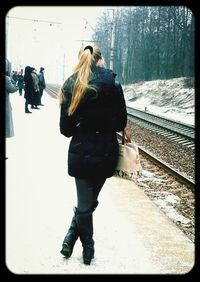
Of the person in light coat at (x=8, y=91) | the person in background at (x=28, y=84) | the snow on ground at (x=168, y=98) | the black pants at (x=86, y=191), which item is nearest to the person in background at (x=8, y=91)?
the person in light coat at (x=8, y=91)

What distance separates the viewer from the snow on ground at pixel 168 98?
26909 mm

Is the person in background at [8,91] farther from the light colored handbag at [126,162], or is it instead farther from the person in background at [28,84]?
the person in background at [28,84]

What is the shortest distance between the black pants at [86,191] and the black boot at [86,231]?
0.06 metres

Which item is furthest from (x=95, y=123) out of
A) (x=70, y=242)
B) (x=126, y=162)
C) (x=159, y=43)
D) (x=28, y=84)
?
(x=159, y=43)

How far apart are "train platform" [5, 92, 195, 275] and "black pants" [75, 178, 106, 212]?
57 centimetres

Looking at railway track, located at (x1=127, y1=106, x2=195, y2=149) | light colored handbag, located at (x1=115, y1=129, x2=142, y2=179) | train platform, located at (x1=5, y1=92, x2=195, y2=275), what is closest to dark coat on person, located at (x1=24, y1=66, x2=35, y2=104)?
railway track, located at (x1=127, y1=106, x2=195, y2=149)

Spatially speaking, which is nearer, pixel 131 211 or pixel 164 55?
pixel 131 211

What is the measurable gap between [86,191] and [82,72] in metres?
1.03

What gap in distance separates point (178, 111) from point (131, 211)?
22.6 meters

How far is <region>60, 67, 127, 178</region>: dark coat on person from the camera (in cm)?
347

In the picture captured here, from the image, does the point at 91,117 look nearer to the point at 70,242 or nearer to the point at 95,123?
the point at 95,123
